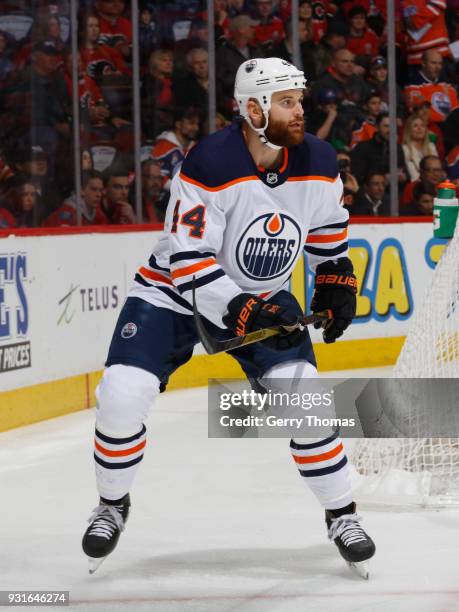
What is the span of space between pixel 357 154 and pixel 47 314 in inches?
128

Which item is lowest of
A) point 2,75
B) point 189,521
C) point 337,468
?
point 189,521

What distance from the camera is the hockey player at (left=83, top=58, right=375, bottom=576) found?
118 inches

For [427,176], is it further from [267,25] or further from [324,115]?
[267,25]

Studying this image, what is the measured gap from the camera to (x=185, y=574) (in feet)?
10.4

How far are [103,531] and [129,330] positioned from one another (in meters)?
0.51

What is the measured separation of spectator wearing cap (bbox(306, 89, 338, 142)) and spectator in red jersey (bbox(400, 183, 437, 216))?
68 centimetres

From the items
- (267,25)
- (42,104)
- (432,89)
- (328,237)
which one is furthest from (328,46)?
(328,237)

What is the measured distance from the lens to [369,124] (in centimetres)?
844

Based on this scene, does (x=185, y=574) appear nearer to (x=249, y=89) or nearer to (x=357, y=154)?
(x=249, y=89)

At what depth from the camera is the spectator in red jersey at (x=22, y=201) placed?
673 cm

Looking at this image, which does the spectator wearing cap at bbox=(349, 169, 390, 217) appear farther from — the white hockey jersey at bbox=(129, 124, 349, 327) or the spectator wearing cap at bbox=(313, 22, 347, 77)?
the white hockey jersey at bbox=(129, 124, 349, 327)

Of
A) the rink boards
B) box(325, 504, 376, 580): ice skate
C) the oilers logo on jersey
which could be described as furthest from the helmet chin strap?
the rink boards

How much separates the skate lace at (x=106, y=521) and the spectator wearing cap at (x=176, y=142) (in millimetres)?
4677

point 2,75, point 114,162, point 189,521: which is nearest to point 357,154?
point 114,162
